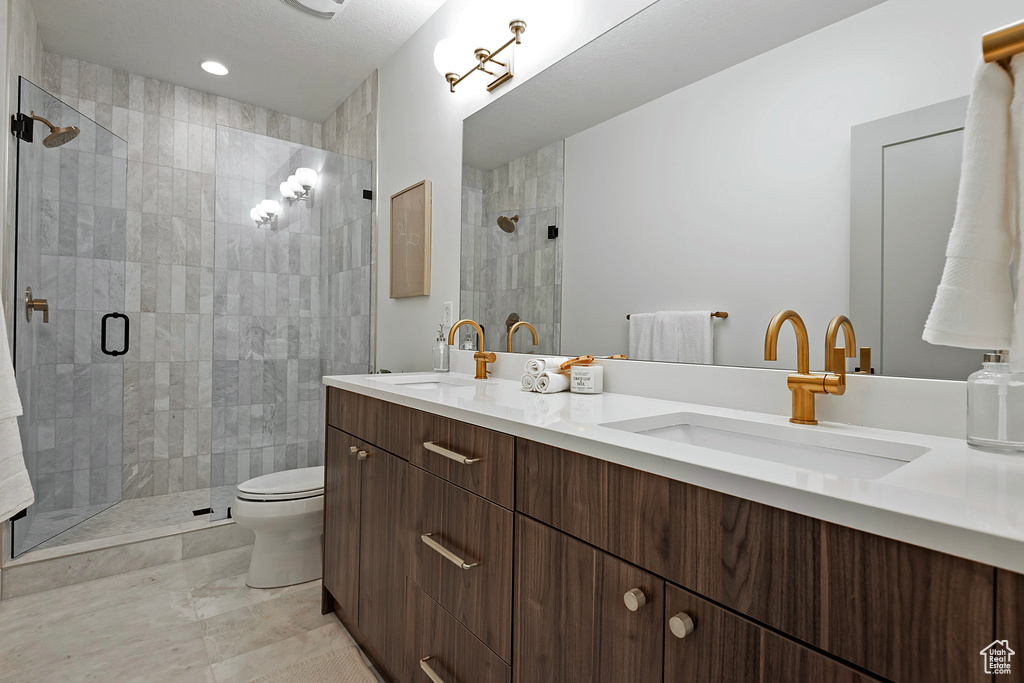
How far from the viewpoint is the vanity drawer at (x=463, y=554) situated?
96 centimetres

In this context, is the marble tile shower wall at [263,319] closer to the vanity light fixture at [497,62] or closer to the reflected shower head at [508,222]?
the vanity light fixture at [497,62]

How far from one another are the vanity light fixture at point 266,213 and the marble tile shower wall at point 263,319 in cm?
2

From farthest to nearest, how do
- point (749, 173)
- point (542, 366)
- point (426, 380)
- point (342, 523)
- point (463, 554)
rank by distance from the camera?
point (426, 380), point (342, 523), point (542, 366), point (749, 173), point (463, 554)

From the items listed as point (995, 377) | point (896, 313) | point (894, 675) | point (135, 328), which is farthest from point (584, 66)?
point (135, 328)

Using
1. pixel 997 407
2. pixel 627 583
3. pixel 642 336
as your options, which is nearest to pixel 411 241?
pixel 642 336

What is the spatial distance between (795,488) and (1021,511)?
18 centimetres

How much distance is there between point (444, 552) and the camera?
43.8 inches

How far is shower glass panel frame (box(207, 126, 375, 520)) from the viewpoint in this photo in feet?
7.92

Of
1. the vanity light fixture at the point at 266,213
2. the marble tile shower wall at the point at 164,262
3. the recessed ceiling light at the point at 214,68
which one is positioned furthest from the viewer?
the marble tile shower wall at the point at 164,262

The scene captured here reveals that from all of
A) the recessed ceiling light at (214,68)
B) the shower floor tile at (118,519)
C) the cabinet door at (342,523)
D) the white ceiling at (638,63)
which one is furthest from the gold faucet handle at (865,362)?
the recessed ceiling light at (214,68)

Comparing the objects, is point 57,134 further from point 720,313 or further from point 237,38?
point 720,313

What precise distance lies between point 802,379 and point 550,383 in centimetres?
67

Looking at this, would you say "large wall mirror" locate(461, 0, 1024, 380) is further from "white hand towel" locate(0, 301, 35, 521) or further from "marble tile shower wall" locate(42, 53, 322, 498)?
"marble tile shower wall" locate(42, 53, 322, 498)

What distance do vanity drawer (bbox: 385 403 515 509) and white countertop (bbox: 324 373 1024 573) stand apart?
4 centimetres
